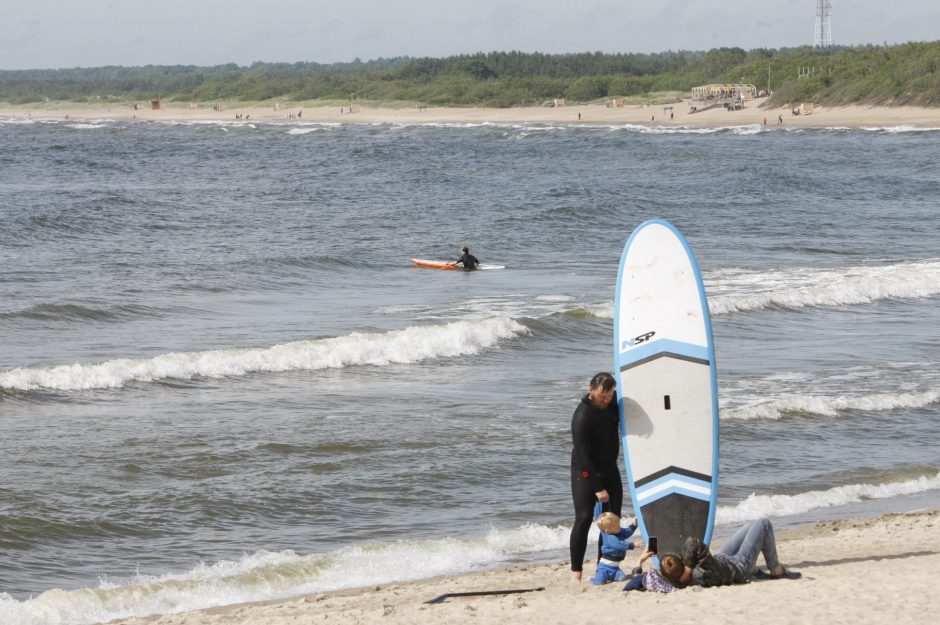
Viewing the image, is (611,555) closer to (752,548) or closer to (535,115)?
(752,548)

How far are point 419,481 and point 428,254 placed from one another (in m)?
16.5

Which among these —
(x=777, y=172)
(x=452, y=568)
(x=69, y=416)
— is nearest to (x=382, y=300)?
(x=69, y=416)

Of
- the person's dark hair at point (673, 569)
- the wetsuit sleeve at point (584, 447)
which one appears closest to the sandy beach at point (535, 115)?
the wetsuit sleeve at point (584, 447)

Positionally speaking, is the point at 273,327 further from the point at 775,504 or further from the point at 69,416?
the point at 775,504

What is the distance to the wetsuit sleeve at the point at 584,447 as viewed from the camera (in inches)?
281

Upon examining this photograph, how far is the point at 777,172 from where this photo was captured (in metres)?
44.7

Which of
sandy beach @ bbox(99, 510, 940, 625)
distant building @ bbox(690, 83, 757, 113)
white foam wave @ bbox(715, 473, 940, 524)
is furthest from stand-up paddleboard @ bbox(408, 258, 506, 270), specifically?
distant building @ bbox(690, 83, 757, 113)

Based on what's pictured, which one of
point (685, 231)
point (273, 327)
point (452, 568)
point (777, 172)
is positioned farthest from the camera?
→ point (777, 172)

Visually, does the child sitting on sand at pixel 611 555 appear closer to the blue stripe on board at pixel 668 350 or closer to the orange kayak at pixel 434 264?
the blue stripe on board at pixel 668 350

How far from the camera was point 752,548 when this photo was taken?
7.17 m

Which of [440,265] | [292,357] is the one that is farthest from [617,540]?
[440,265]

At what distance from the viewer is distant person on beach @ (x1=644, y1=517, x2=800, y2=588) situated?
6887 millimetres

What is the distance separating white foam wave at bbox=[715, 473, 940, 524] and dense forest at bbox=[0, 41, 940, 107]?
69447 millimetres

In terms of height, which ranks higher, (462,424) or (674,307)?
(674,307)
